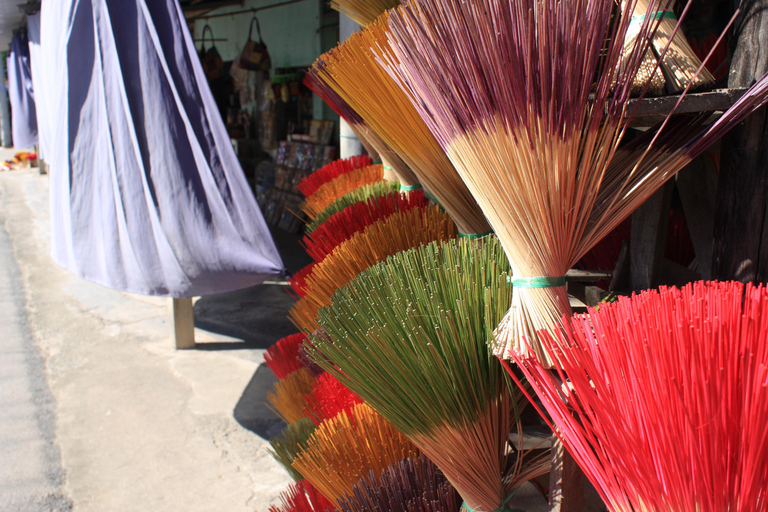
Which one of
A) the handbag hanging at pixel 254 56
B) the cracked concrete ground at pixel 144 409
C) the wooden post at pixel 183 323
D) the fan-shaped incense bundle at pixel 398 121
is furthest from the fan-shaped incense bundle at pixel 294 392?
the handbag hanging at pixel 254 56

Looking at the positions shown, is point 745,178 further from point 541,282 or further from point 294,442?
point 294,442

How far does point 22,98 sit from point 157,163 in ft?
29.9

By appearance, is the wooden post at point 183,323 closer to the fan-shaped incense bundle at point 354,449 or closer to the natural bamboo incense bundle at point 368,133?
the natural bamboo incense bundle at point 368,133

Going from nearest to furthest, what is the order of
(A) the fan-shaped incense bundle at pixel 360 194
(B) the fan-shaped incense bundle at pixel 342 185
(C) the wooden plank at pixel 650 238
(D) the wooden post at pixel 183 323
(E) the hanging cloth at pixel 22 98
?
(C) the wooden plank at pixel 650 238
(A) the fan-shaped incense bundle at pixel 360 194
(B) the fan-shaped incense bundle at pixel 342 185
(D) the wooden post at pixel 183 323
(E) the hanging cloth at pixel 22 98

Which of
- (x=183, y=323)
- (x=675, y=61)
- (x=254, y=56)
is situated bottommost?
(x=183, y=323)

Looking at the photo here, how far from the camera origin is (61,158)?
2.61m

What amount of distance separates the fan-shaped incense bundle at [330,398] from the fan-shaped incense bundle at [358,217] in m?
0.28

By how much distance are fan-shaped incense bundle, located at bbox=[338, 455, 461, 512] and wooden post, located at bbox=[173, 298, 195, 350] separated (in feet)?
8.52

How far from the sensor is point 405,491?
2.75ft

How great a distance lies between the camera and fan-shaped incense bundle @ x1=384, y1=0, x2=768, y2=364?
0.60 metres

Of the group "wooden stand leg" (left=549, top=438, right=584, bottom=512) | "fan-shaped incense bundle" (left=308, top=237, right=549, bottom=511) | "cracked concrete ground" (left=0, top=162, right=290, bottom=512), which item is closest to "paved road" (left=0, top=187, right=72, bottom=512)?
"cracked concrete ground" (left=0, top=162, right=290, bottom=512)

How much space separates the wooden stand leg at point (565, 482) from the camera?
71 cm

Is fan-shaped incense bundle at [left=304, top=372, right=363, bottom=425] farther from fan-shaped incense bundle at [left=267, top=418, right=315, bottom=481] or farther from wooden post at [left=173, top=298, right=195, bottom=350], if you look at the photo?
wooden post at [left=173, top=298, right=195, bottom=350]

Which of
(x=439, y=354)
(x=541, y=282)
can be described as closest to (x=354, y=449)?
(x=439, y=354)
